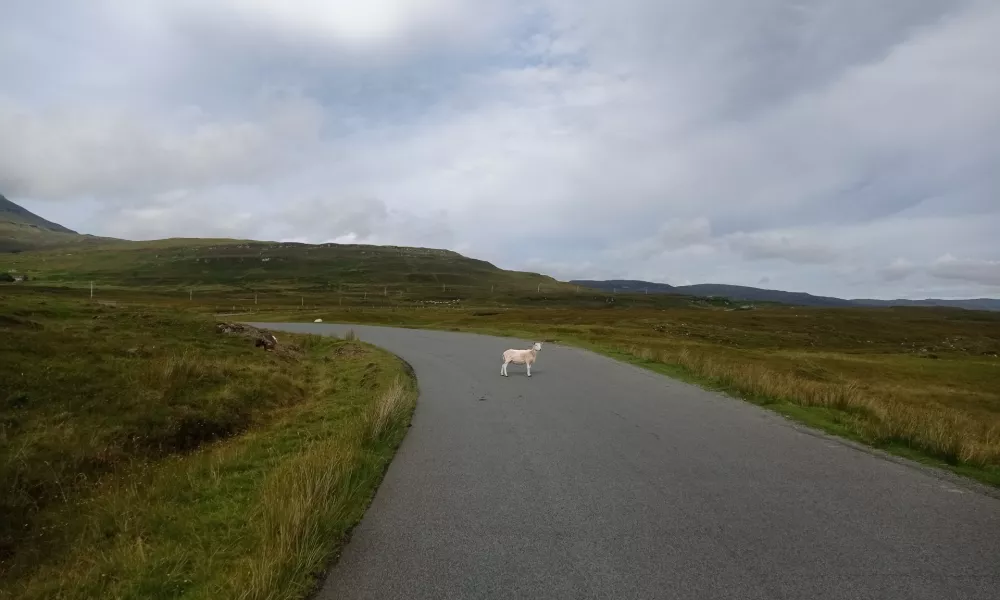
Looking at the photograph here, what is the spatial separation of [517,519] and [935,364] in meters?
54.6

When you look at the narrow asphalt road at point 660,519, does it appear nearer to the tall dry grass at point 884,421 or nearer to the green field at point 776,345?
the tall dry grass at point 884,421

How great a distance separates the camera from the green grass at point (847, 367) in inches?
Result: 413

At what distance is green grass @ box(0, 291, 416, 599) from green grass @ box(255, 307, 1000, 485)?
9.02 m

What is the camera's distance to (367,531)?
20.4 feet

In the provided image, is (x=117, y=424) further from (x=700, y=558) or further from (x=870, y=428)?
(x=870, y=428)

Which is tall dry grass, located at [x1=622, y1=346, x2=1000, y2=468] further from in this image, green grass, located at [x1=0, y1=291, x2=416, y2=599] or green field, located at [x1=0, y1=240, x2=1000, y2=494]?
green grass, located at [x1=0, y1=291, x2=416, y2=599]

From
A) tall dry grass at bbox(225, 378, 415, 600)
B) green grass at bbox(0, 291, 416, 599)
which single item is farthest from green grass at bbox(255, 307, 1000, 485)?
green grass at bbox(0, 291, 416, 599)

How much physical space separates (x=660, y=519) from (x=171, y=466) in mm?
8351

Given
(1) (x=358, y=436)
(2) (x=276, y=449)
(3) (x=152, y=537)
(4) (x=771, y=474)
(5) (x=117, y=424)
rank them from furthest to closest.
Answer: (5) (x=117, y=424) → (2) (x=276, y=449) → (1) (x=358, y=436) → (4) (x=771, y=474) → (3) (x=152, y=537)

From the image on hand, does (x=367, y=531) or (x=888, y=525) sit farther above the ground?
(x=888, y=525)

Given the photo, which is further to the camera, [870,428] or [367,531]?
[870,428]

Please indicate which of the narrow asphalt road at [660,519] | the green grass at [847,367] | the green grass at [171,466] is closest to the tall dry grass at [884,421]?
the green grass at [847,367]

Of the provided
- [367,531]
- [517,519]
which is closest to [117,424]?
[367,531]

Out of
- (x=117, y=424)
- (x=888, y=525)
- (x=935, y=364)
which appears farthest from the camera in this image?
(x=935, y=364)
